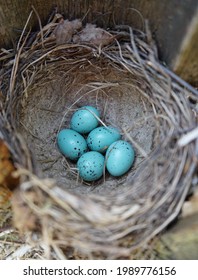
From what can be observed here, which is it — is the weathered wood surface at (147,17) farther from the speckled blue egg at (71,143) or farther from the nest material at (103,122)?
the speckled blue egg at (71,143)

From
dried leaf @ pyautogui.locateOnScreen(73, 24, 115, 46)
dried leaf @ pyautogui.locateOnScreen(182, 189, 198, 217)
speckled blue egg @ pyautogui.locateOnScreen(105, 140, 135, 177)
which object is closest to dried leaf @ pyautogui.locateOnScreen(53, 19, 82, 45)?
dried leaf @ pyautogui.locateOnScreen(73, 24, 115, 46)

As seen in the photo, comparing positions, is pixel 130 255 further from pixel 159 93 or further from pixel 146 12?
pixel 146 12


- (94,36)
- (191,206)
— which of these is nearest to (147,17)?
(94,36)

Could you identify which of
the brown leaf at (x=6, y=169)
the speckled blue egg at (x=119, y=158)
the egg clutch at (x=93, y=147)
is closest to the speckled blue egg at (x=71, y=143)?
the egg clutch at (x=93, y=147)

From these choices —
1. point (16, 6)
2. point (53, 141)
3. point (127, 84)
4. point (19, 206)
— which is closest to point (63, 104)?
point (53, 141)

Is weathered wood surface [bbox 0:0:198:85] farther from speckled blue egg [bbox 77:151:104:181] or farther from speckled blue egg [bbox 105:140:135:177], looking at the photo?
speckled blue egg [bbox 77:151:104:181]

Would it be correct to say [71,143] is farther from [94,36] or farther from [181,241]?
[181,241]
